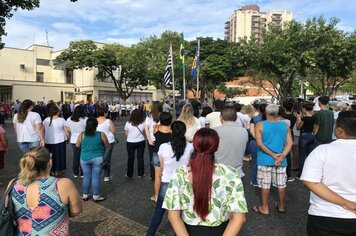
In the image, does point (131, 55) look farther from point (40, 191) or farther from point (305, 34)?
point (40, 191)

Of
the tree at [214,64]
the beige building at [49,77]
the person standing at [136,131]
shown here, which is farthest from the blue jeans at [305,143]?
the beige building at [49,77]

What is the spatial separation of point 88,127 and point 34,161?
3183 millimetres

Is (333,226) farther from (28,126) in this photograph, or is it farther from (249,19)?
(249,19)

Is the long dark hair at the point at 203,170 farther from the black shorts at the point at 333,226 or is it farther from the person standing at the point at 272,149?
the person standing at the point at 272,149

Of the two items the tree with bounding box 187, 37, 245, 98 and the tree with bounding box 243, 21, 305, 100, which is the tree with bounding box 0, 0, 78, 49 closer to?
the tree with bounding box 243, 21, 305, 100

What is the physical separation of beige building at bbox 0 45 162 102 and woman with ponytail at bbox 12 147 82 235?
139ft

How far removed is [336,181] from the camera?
253 cm

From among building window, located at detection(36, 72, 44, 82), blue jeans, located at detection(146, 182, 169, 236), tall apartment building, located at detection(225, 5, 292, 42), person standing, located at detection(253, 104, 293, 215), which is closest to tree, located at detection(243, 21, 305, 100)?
person standing, located at detection(253, 104, 293, 215)

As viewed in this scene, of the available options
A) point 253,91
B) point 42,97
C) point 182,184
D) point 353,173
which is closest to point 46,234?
point 182,184

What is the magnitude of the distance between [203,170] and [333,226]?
3.77 feet

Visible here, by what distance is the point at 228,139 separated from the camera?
441 cm

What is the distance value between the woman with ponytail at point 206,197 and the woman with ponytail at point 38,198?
0.84 meters

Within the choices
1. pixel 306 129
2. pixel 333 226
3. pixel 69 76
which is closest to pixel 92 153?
pixel 333 226

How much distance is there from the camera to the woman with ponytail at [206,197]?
7.38ft
